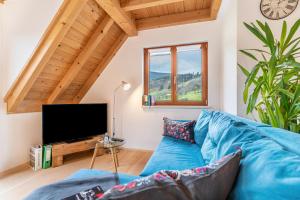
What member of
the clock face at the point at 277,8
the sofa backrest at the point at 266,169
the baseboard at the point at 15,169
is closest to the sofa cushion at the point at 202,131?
the sofa backrest at the point at 266,169

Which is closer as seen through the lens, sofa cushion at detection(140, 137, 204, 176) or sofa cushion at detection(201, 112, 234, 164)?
sofa cushion at detection(201, 112, 234, 164)

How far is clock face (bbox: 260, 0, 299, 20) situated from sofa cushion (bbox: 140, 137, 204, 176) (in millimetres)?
1857

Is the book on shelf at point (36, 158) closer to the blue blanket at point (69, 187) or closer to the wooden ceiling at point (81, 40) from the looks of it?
the wooden ceiling at point (81, 40)

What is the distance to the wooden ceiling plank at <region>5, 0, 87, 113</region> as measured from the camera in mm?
2031

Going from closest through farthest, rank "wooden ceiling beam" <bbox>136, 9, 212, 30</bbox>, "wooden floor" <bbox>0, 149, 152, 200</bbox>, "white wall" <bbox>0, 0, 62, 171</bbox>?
"wooden floor" <bbox>0, 149, 152, 200</bbox> → "white wall" <bbox>0, 0, 62, 171</bbox> → "wooden ceiling beam" <bbox>136, 9, 212, 30</bbox>

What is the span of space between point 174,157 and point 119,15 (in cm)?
229

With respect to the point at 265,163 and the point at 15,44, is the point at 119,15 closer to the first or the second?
the point at 15,44

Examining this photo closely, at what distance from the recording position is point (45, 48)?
7.29ft

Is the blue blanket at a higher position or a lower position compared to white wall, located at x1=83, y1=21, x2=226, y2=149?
lower

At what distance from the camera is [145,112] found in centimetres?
336

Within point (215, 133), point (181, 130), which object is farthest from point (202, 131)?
point (215, 133)

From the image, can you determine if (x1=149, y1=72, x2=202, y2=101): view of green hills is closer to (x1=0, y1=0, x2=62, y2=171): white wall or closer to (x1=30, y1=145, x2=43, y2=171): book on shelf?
(x1=0, y1=0, x2=62, y2=171): white wall

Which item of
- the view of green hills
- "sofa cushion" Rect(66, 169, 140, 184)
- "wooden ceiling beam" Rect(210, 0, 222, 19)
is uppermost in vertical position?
"wooden ceiling beam" Rect(210, 0, 222, 19)

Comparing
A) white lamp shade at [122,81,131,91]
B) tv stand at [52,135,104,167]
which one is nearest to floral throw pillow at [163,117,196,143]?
white lamp shade at [122,81,131,91]
